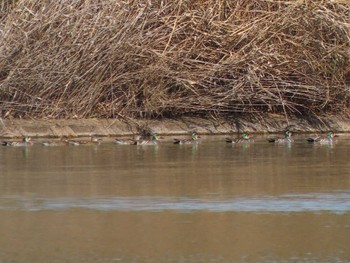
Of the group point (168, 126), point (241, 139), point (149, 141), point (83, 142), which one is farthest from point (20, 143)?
point (241, 139)

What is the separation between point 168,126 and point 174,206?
361 inches

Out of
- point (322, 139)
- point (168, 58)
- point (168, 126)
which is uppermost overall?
point (168, 58)

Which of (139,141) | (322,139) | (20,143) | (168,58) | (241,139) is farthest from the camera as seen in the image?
(168,58)

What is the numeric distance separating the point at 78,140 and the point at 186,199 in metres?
7.24

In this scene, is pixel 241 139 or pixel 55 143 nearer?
pixel 55 143

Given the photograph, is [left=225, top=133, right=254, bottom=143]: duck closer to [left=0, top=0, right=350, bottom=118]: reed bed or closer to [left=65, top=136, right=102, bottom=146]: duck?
[left=0, top=0, right=350, bottom=118]: reed bed

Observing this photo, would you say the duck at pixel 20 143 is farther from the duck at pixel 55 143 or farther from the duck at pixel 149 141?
the duck at pixel 149 141

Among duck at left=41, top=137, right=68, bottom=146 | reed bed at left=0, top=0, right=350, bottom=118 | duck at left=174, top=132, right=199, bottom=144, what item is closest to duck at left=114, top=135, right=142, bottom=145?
duck at left=174, top=132, right=199, bottom=144

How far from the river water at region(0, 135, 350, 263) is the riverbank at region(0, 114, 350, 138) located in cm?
221

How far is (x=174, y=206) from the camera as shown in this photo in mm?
11516

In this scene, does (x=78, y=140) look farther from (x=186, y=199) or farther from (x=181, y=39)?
(x=186, y=199)

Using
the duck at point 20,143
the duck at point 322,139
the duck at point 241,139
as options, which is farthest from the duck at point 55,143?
the duck at point 322,139

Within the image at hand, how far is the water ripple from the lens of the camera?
37.1ft

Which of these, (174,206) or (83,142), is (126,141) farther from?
(174,206)
